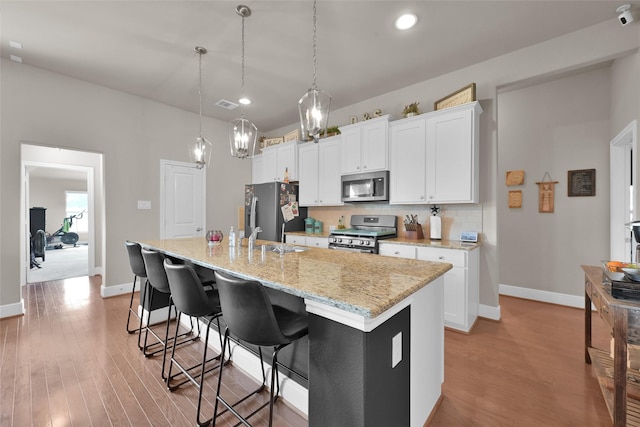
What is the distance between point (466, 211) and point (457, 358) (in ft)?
5.54

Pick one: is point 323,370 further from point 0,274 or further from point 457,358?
point 0,274

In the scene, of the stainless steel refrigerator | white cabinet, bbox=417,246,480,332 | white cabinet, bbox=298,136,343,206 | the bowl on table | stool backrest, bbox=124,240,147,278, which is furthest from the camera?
the stainless steel refrigerator

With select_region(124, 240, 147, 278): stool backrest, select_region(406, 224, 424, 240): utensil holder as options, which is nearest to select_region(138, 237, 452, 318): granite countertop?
select_region(124, 240, 147, 278): stool backrest

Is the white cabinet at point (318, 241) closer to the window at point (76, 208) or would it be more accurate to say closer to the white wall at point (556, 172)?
the white wall at point (556, 172)

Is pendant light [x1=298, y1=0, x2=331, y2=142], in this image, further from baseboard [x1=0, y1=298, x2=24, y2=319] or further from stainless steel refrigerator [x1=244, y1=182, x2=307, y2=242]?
baseboard [x1=0, y1=298, x2=24, y2=319]

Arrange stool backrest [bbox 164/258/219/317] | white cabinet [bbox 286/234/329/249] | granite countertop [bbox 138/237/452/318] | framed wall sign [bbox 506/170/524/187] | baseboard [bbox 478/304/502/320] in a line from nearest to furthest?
granite countertop [bbox 138/237/452/318] < stool backrest [bbox 164/258/219/317] < baseboard [bbox 478/304/502/320] < framed wall sign [bbox 506/170/524/187] < white cabinet [bbox 286/234/329/249]

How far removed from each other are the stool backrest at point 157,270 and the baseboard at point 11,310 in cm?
262

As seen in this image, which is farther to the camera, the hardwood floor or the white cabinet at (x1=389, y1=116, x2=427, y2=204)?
the white cabinet at (x1=389, y1=116, x2=427, y2=204)

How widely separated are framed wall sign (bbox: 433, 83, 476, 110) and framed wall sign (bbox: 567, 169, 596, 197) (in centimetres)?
195

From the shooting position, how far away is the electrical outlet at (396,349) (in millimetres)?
1231

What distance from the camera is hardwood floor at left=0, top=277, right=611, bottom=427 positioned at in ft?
5.65

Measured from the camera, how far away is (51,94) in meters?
3.59

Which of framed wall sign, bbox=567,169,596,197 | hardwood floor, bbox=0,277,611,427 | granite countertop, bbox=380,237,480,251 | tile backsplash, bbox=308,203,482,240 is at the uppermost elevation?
framed wall sign, bbox=567,169,596,197

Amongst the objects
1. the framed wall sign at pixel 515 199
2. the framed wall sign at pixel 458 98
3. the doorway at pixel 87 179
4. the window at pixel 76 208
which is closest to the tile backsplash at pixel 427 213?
the framed wall sign at pixel 458 98
